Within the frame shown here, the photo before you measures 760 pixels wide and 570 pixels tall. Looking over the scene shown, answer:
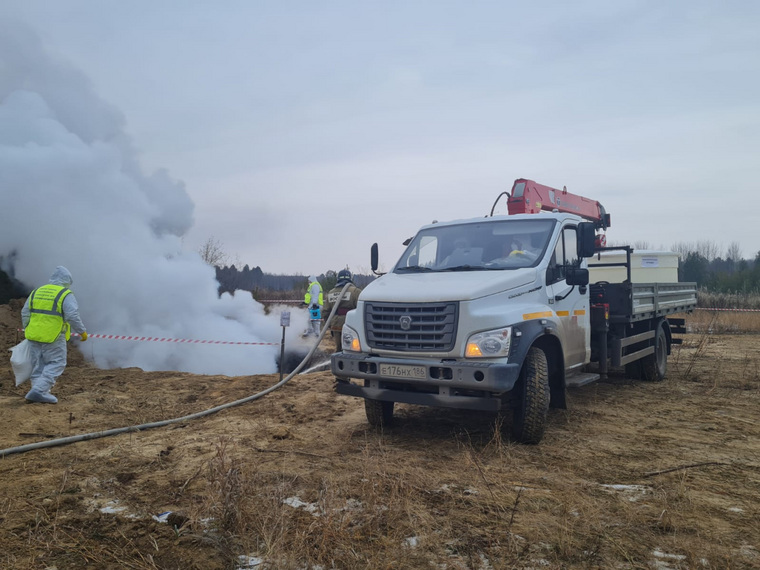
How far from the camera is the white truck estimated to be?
5.60 metres

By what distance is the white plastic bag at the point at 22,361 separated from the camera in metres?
8.28

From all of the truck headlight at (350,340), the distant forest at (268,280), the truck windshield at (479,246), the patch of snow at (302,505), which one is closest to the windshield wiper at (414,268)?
the truck windshield at (479,246)

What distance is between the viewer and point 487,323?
5590mm

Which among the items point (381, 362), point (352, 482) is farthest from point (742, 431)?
point (352, 482)

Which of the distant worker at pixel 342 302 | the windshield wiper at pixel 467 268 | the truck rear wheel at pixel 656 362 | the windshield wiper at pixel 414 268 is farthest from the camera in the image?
the distant worker at pixel 342 302

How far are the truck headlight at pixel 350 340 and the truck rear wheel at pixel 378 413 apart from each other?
755 mm

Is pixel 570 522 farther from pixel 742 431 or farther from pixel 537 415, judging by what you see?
pixel 742 431

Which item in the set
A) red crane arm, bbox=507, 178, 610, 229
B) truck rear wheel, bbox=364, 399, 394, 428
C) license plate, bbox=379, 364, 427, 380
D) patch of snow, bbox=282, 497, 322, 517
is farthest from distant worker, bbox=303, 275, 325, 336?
patch of snow, bbox=282, 497, 322, 517

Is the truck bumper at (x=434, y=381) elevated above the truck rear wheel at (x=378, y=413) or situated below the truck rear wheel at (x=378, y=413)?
above

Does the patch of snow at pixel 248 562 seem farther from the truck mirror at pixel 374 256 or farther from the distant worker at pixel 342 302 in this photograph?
the distant worker at pixel 342 302

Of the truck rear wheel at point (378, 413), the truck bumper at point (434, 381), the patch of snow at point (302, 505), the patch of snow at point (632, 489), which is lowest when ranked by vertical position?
the patch of snow at point (632, 489)

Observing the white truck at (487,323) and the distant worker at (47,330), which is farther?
the distant worker at (47,330)

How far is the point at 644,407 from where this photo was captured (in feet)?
26.8

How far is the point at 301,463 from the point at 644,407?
211 inches
